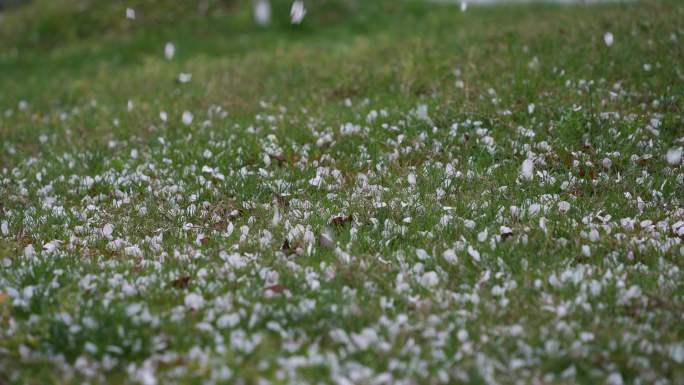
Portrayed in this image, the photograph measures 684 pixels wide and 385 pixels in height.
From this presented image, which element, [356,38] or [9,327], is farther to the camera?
[356,38]

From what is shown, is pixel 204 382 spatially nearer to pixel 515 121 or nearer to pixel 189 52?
pixel 515 121

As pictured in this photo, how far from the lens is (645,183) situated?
279 inches

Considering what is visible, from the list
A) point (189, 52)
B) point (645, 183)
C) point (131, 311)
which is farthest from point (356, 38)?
point (131, 311)

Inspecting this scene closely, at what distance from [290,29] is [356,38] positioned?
2.47 m

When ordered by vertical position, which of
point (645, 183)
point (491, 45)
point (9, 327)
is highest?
point (491, 45)

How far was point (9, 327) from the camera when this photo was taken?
489 centimetres

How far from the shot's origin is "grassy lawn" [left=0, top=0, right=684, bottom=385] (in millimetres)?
4566

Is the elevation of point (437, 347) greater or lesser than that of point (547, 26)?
lesser

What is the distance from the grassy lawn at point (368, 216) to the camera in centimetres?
457

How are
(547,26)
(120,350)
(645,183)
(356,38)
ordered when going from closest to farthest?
(120,350)
(645,183)
(547,26)
(356,38)

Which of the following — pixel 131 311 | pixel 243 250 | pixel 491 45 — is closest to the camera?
pixel 131 311

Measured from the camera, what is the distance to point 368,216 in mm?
6688

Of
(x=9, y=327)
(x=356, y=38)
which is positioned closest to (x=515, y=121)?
(x=9, y=327)

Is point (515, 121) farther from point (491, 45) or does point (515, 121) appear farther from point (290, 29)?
point (290, 29)
